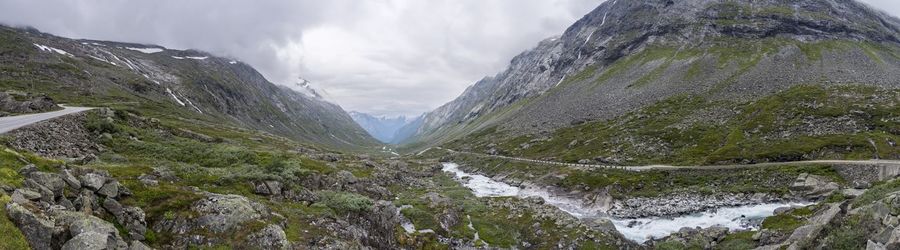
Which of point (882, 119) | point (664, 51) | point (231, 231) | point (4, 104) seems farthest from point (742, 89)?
point (4, 104)

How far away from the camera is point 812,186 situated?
56344mm

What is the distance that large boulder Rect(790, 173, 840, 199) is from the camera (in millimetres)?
54219

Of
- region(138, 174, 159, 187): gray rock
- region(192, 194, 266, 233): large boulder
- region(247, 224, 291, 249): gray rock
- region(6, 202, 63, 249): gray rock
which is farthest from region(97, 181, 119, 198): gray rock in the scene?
region(247, 224, 291, 249): gray rock

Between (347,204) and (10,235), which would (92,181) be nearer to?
(10,235)

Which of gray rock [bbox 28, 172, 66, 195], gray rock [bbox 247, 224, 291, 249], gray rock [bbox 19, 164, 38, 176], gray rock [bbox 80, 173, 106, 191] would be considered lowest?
gray rock [bbox 247, 224, 291, 249]

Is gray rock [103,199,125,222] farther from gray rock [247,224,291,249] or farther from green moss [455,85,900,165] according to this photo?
green moss [455,85,900,165]

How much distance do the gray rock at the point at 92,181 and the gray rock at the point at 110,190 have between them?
0.72 feet

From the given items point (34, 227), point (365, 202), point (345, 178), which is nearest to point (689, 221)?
point (365, 202)

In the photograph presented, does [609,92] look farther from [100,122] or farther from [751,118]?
[100,122]

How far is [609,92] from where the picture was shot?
15662 centimetres

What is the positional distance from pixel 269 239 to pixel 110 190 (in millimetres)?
8852

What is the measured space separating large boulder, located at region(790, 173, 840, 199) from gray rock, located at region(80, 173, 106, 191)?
70.9 metres

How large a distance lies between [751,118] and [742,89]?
29.7m

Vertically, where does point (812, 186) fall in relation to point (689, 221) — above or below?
below
